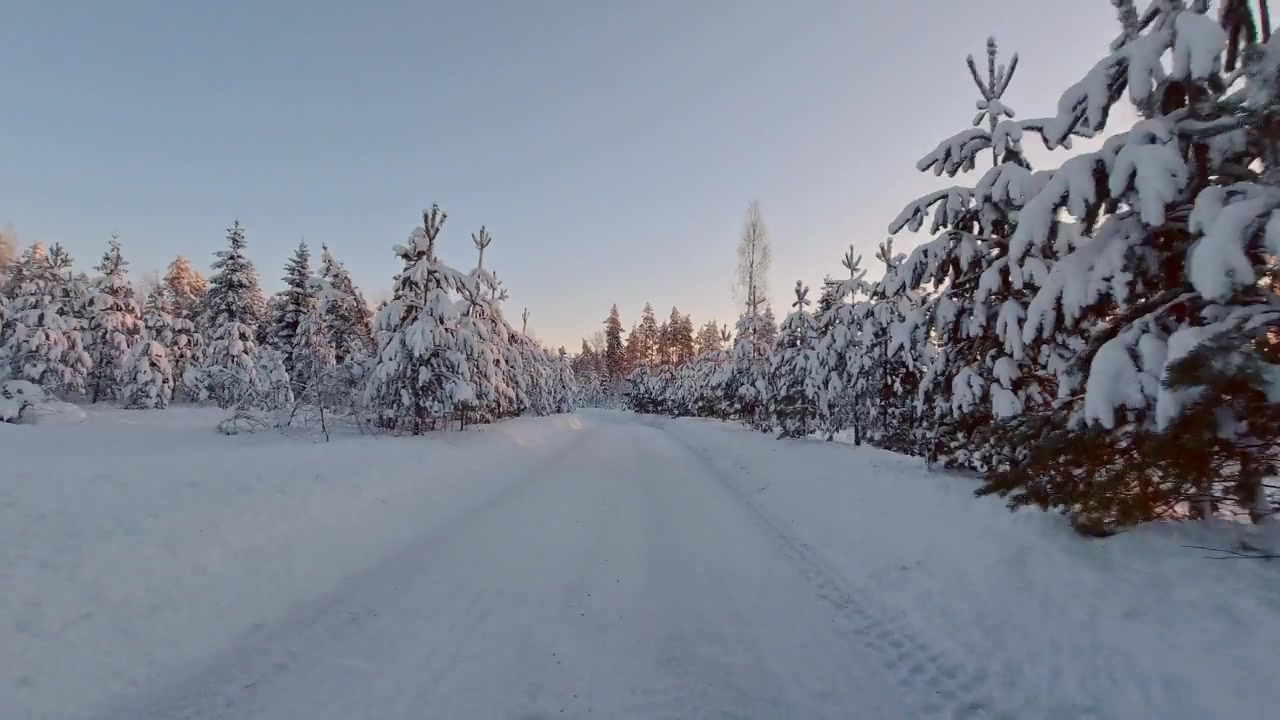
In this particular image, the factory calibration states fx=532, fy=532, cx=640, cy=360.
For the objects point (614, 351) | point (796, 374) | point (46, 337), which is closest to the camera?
point (796, 374)

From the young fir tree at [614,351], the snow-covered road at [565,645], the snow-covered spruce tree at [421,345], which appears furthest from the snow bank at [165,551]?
the young fir tree at [614,351]

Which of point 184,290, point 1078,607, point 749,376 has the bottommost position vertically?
point 1078,607

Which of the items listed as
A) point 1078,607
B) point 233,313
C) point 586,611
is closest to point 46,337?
point 233,313

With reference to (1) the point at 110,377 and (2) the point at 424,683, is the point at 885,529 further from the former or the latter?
(1) the point at 110,377

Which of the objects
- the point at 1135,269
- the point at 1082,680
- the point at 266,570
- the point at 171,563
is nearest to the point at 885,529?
the point at 1082,680

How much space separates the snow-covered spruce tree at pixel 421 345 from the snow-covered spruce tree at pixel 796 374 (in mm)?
10861

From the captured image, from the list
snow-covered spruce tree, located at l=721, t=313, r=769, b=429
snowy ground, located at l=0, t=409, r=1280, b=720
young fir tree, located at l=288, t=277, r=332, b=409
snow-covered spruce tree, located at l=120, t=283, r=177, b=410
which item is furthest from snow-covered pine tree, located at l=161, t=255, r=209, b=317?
snowy ground, located at l=0, t=409, r=1280, b=720

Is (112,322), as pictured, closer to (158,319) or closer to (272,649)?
(158,319)

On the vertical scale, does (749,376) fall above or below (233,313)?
below

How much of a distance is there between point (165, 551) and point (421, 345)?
9.22 m

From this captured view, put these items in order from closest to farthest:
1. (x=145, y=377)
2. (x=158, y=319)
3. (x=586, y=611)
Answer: (x=586, y=611) → (x=145, y=377) → (x=158, y=319)

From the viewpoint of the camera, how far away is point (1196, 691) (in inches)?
108

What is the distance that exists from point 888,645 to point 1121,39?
18.6 feet

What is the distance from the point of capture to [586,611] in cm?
482
